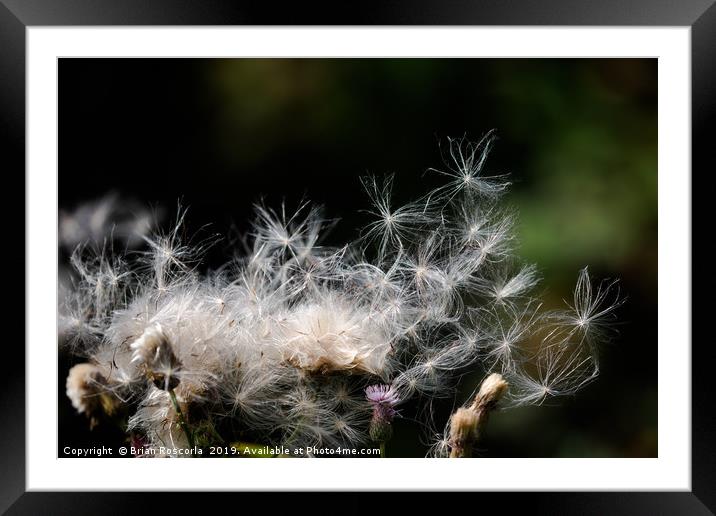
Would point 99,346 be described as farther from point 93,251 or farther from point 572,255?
point 572,255

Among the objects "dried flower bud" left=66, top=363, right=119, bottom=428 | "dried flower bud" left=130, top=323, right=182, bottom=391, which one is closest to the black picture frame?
"dried flower bud" left=66, top=363, right=119, bottom=428

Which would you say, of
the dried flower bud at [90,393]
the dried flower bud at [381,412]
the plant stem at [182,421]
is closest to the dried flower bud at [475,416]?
the dried flower bud at [381,412]

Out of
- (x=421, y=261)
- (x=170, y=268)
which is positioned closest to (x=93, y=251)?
(x=170, y=268)

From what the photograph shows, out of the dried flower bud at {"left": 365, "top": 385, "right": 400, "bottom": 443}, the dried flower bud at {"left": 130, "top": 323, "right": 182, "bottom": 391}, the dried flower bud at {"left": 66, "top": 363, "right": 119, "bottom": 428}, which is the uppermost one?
the dried flower bud at {"left": 130, "top": 323, "right": 182, "bottom": 391}

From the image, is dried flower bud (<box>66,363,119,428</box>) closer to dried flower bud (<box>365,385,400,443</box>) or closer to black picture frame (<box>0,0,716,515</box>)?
black picture frame (<box>0,0,716,515</box>)

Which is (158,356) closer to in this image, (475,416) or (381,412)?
(381,412)
